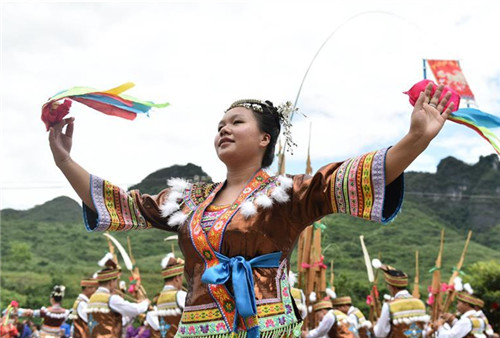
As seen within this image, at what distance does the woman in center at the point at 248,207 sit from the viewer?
1.77 m

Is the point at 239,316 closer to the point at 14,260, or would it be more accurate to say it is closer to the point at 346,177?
the point at 346,177

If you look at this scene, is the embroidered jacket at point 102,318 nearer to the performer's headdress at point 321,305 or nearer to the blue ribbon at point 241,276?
the performer's headdress at point 321,305

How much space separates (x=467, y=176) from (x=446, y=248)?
29.4 ft

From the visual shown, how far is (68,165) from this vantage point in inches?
87.0

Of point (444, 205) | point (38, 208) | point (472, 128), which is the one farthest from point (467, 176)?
point (472, 128)

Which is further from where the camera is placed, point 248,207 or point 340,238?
Result: point 340,238

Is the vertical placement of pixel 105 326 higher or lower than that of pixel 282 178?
lower

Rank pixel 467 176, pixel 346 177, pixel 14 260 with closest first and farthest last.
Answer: pixel 346 177 → pixel 14 260 → pixel 467 176

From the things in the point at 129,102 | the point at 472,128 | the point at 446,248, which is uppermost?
the point at 129,102

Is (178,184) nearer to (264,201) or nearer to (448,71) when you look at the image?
(264,201)

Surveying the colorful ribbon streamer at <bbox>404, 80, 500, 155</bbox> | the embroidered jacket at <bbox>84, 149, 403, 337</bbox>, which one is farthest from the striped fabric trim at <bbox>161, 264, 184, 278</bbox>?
the colorful ribbon streamer at <bbox>404, 80, 500, 155</bbox>

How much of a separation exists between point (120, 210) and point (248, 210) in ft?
1.96

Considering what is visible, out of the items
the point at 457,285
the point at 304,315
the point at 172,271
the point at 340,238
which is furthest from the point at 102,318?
the point at 340,238

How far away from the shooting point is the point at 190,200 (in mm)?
2303
